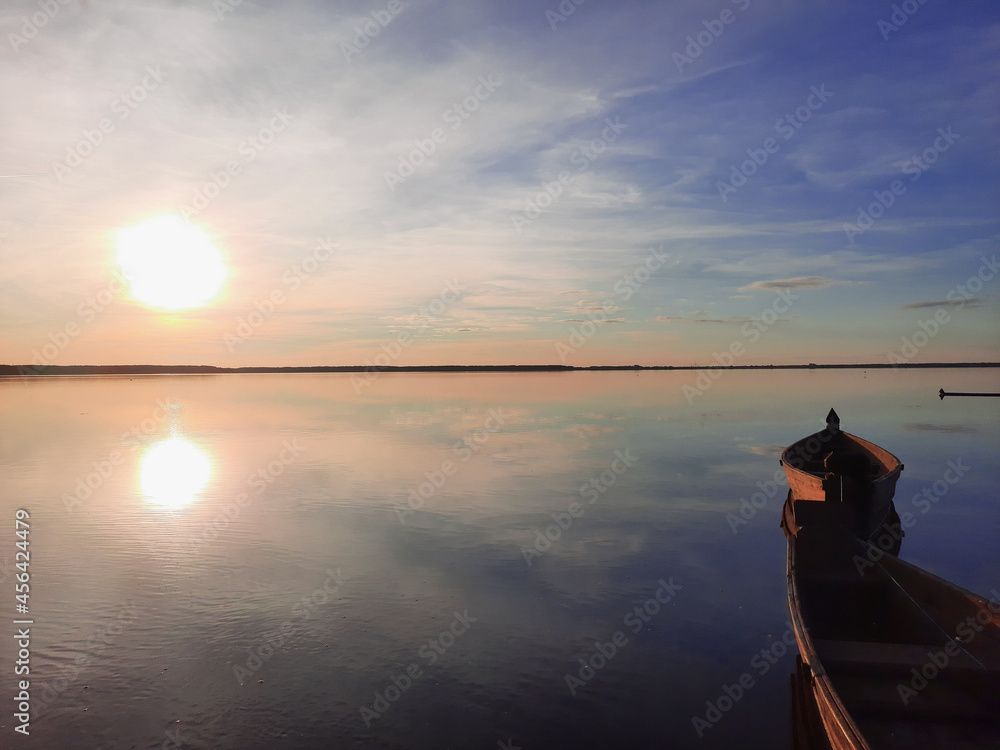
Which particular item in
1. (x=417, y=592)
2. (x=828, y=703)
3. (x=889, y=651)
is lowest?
(x=828, y=703)

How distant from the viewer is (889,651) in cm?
1025

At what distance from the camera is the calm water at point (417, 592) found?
10.2 m

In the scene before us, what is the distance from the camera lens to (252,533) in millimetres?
20781

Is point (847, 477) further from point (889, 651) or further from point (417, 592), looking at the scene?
point (417, 592)

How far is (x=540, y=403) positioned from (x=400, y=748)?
7097 cm

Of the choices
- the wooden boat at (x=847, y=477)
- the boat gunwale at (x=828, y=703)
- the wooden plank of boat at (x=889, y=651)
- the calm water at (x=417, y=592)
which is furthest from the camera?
the wooden boat at (x=847, y=477)

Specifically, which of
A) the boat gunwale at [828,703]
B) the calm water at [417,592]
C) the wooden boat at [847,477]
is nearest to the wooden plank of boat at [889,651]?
the boat gunwale at [828,703]

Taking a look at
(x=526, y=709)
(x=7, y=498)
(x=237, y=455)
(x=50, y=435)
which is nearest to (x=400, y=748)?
(x=526, y=709)

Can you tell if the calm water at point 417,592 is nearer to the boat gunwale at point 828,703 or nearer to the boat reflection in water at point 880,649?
the boat reflection in water at point 880,649

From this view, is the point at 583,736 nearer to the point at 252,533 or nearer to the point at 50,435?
the point at 252,533

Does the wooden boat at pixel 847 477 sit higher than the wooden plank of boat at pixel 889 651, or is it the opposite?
the wooden boat at pixel 847 477

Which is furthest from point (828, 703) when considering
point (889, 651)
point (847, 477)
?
point (847, 477)

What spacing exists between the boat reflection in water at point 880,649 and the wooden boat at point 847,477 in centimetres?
151

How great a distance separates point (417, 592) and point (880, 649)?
9.72m
